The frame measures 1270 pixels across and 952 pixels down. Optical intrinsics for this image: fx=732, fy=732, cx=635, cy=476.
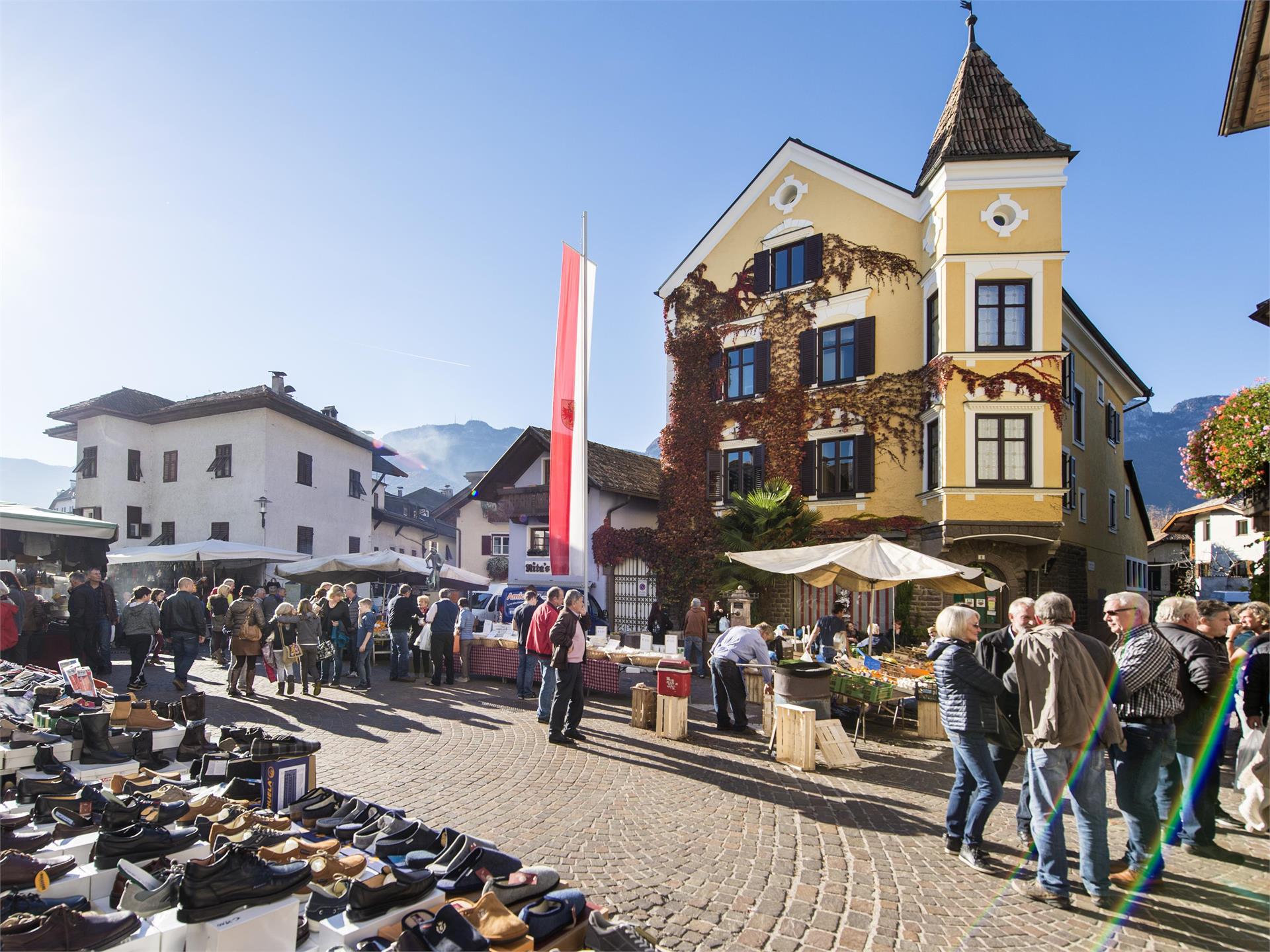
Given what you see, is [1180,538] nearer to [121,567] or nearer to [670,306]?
[670,306]

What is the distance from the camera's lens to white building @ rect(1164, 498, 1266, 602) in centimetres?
2462

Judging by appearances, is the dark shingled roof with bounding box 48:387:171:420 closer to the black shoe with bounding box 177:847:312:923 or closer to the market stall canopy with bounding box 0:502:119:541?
the market stall canopy with bounding box 0:502:119:541

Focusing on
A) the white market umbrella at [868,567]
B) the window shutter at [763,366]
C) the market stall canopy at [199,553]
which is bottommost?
the market stall canopy at [199,553]

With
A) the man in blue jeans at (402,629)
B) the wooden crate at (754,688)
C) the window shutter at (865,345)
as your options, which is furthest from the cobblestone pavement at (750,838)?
the window shutter at (865,345)

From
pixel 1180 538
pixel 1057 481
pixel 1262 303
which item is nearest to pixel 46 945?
pixel 1262 303

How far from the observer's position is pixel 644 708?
964cm

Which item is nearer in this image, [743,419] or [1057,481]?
[1057,481]

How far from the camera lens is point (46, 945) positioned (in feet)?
8.25

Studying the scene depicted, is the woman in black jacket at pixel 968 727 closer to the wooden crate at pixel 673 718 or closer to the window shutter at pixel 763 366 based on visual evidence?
the wooden crate at pixel 673 718

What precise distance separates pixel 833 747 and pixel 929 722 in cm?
247

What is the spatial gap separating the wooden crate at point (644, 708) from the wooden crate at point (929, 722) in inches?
138

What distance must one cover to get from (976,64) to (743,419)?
38.0 ft

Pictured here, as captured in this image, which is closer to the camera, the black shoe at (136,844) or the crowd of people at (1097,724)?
the black shoe at (136,844)

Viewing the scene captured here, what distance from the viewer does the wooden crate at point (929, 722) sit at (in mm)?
9609
